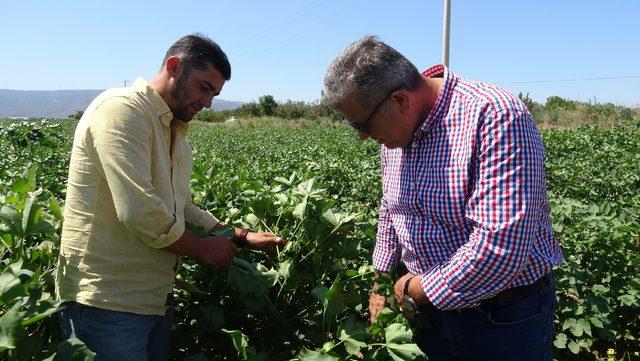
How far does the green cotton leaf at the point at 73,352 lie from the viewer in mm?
1208

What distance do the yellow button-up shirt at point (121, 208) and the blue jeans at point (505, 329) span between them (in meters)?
0.97

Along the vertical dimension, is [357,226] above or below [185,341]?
above

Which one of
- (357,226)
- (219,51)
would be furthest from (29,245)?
(357,226)

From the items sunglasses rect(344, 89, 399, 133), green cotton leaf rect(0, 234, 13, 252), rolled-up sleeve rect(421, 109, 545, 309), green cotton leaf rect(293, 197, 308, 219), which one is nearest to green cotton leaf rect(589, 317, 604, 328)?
rolled-up sleeve rect(421, 109, 545, 309)

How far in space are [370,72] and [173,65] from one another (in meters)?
0.72

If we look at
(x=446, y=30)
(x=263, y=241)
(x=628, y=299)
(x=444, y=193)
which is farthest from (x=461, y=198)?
(x=446, y=30)

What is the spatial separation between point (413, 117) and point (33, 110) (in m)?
229

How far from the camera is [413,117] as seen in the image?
1546 millimetres

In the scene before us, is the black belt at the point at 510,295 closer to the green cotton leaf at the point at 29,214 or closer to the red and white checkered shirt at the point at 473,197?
the red and white checkered shirt at the point at 473,197

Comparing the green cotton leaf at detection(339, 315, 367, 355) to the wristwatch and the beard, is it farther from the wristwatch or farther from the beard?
the beard

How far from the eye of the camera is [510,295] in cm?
157

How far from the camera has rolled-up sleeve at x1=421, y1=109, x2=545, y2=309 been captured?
1.33 meters

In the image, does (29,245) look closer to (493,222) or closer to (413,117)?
(413,117)

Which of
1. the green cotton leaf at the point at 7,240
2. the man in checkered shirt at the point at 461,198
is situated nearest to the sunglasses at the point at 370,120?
the man in checkered shirt at the point at 461,198
